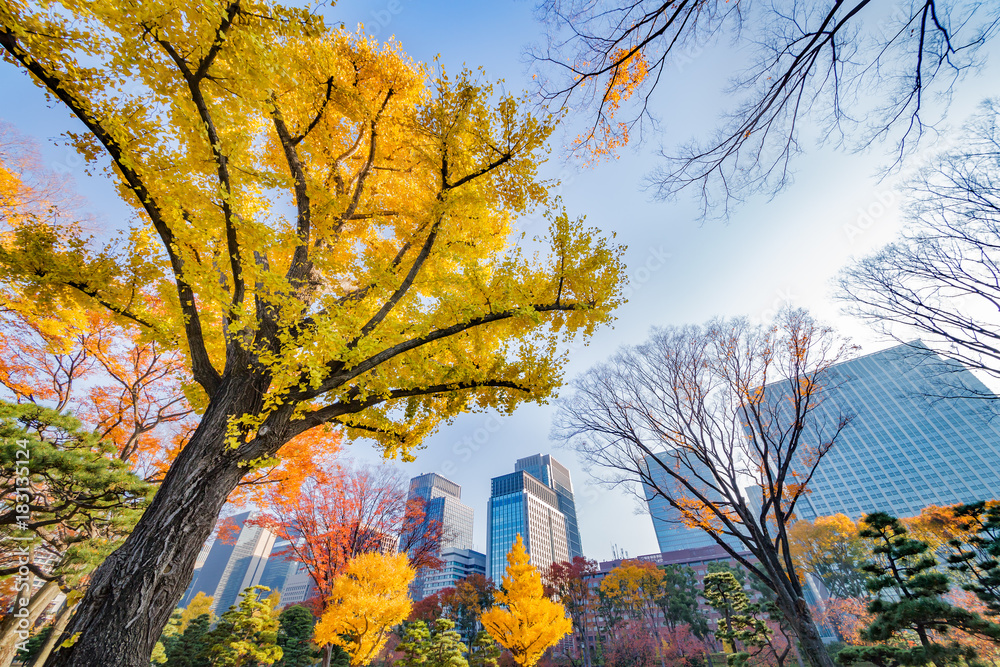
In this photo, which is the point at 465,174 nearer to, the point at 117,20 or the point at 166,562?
the point at 117,20

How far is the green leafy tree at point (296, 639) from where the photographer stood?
1414 centimetres

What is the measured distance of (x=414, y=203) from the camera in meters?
6.02

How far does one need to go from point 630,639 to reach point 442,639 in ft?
71.2

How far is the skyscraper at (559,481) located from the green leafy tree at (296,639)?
268 ft

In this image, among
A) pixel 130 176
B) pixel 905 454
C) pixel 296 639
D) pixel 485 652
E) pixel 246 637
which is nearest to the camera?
pixel 130 176

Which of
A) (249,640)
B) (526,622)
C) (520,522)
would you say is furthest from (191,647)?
(520,522)

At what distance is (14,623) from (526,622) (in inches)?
487

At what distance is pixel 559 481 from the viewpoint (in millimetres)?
96125

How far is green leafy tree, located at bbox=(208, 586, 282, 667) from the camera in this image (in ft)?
36.1

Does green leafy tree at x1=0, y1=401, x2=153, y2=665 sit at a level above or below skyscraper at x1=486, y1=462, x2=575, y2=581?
below

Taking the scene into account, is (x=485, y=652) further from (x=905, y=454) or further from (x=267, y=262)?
(x=905, y=454)

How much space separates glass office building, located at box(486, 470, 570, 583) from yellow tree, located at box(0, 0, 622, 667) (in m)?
70.7

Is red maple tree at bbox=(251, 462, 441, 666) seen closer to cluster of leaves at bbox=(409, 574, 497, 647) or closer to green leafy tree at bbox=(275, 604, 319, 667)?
green leafy tree at bbox=(275, 604, 319, 667)

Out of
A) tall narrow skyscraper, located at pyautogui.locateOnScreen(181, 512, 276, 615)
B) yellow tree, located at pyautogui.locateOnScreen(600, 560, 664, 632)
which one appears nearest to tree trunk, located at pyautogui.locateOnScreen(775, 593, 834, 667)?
yellow tree, located at pyautogui.locateOnScreen(600, 560, 664, 632)
